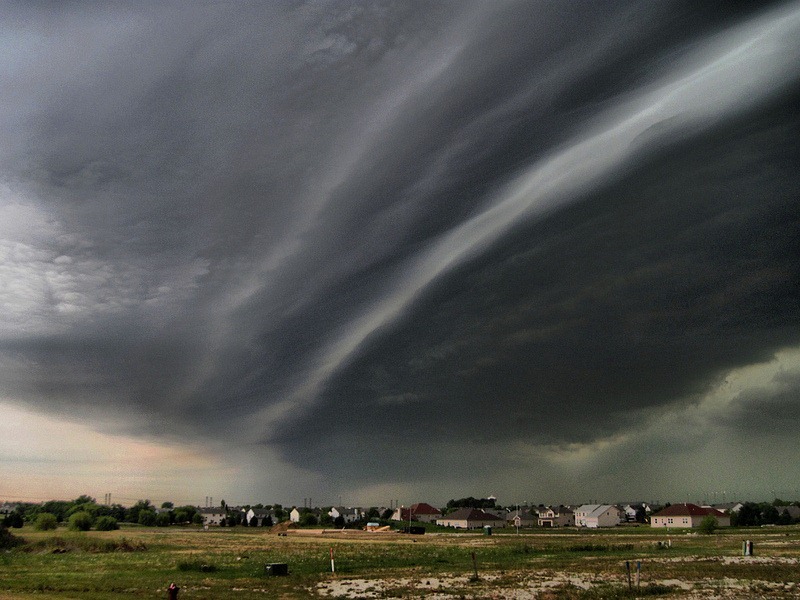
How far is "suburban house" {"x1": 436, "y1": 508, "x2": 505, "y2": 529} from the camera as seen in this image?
162 metres

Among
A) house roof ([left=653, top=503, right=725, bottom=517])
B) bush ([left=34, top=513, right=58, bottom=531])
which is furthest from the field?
house roof ([left=653, top=503, right=725, bottom=517])

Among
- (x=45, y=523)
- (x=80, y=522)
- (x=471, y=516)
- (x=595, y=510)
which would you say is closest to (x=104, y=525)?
(x=80, y=522)

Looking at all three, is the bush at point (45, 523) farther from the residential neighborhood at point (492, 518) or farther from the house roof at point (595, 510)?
the house roof at point (595, 510)

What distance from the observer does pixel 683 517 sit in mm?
145375

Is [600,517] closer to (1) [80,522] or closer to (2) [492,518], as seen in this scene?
(2) [492,518]

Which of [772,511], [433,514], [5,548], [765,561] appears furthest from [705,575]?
[433,514]

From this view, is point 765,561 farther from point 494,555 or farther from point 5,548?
point 5,548

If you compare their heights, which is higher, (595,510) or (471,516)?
(471,516)

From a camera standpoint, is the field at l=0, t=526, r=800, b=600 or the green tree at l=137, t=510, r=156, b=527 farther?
the green tree at l=137, t=510, r=156, b=527

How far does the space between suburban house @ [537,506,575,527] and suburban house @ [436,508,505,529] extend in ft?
49.8

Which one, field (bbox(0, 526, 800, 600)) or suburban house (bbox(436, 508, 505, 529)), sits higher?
field (bbox(0, 526, 800, 600))

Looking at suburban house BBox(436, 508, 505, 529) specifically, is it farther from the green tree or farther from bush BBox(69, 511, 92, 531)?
bush BBox(69, 511, 92, 531)

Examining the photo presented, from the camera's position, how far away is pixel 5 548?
66688 millimetres

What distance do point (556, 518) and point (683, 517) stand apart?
1750 inches
